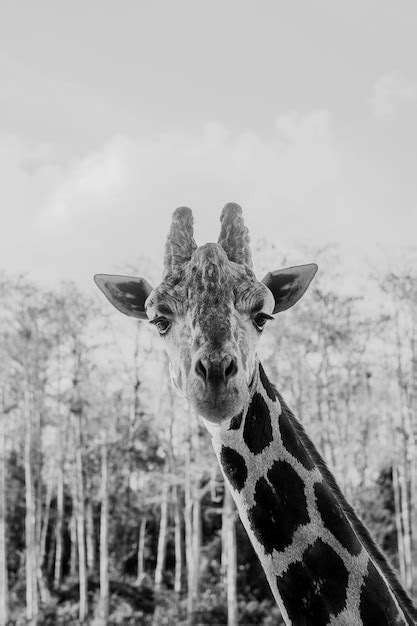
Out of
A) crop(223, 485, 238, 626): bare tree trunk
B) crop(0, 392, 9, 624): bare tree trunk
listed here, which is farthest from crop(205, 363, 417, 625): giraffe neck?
crop(0, 392, 9, 624): bare tree trunk

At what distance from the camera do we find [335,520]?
3070 millimetres

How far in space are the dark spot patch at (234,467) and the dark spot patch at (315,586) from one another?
0.43m

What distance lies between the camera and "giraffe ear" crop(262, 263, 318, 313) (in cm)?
369

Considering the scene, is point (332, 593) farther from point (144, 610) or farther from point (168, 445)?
point (144, 610)

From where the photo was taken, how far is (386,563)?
3.25 meters

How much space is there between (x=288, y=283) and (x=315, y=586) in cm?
160

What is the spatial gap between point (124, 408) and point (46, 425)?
7.22 metres

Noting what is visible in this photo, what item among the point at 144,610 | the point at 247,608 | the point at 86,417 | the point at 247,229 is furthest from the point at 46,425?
the point at 247,229

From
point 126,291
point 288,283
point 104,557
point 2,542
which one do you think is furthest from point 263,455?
point 2,542

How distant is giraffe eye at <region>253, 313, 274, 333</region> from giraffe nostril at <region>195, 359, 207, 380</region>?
52cm

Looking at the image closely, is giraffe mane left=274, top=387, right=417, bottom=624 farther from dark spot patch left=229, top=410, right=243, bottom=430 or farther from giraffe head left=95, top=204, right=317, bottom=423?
giraffe head left=95, top=204, right=317, bottom=423

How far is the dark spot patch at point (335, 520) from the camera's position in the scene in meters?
3.02

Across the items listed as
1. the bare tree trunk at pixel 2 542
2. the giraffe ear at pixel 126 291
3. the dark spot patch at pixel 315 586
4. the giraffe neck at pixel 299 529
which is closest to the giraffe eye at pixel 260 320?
the giraffe neck at pixel 299 529

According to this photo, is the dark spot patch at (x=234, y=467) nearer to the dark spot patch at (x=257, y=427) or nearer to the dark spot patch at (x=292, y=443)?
the dark spot patch at (x=257, y=427)
